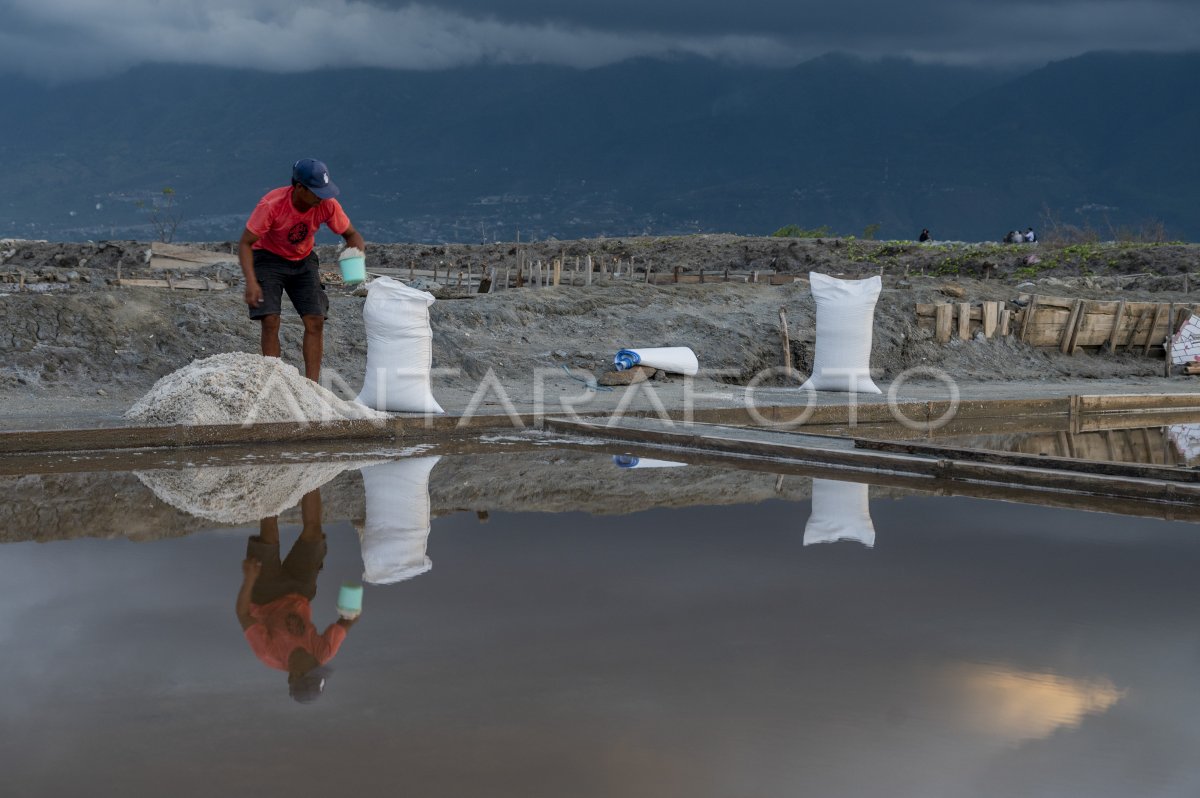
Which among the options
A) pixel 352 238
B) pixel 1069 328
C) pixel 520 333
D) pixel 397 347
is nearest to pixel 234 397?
pixel 352 238

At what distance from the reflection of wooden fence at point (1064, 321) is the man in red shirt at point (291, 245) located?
7.98 m

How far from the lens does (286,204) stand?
735 centimetres

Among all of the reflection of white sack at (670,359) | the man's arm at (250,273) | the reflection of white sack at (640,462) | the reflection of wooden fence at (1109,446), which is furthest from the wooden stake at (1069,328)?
the man's arm at (250,273)

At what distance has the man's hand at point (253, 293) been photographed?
735 centimetres

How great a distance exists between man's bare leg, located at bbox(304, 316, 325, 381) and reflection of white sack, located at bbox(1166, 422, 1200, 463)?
206 inches

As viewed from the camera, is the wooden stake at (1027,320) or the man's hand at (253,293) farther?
the wooden stake at (1027,320)

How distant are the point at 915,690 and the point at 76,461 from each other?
16.1 feet

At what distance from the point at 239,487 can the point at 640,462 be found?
2188 millimetres

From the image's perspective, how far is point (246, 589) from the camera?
4.07 metres

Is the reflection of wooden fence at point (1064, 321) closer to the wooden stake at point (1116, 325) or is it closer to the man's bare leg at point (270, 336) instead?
the wooden stake at point (1116, 325)

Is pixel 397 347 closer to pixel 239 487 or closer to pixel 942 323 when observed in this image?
pixel 239 487

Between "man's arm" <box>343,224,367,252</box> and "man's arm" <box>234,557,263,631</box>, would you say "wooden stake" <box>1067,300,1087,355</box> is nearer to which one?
"man's arm" <box>343,224,367,252</box>

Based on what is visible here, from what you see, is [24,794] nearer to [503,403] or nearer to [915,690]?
[915,690]

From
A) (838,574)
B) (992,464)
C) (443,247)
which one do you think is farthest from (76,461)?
(443,247)
